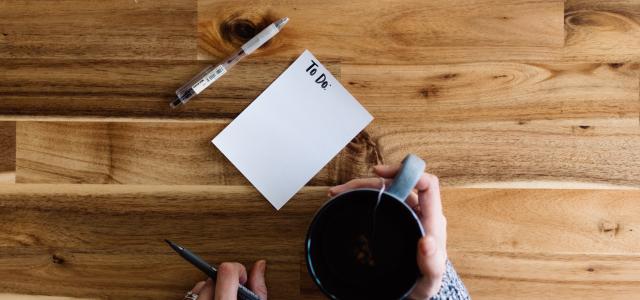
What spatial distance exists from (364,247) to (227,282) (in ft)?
0.86

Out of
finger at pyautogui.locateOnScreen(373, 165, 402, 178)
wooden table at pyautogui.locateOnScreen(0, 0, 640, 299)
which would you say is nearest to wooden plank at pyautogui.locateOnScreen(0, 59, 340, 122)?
wooden table at pyautogui.locateOnScreen(0, 0, 640, 299)

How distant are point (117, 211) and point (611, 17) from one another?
0.92m

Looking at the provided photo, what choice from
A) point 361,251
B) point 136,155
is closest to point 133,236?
point 136,155

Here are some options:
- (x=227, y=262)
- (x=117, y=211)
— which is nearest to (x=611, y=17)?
(x=227, y=262)

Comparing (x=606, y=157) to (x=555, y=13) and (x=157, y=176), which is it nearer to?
(x=555, y=13)

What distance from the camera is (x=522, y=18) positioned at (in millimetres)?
925

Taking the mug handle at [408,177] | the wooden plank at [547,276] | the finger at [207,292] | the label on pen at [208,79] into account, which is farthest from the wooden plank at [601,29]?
the finger at [207,292]

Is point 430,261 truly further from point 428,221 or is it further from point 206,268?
point 206,268

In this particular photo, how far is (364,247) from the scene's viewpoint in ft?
2.16

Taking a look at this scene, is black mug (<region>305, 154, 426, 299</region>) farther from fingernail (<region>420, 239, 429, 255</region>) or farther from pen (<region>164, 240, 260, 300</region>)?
pen (<region>164, 240, 260, 300</region>)

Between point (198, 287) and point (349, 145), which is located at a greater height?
point (349, 145)

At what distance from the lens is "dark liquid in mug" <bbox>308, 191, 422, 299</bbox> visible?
652mm

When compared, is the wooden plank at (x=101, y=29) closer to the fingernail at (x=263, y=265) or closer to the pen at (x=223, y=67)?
the pen at (x=223, y=67)

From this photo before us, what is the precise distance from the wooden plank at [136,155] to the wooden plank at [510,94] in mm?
90
